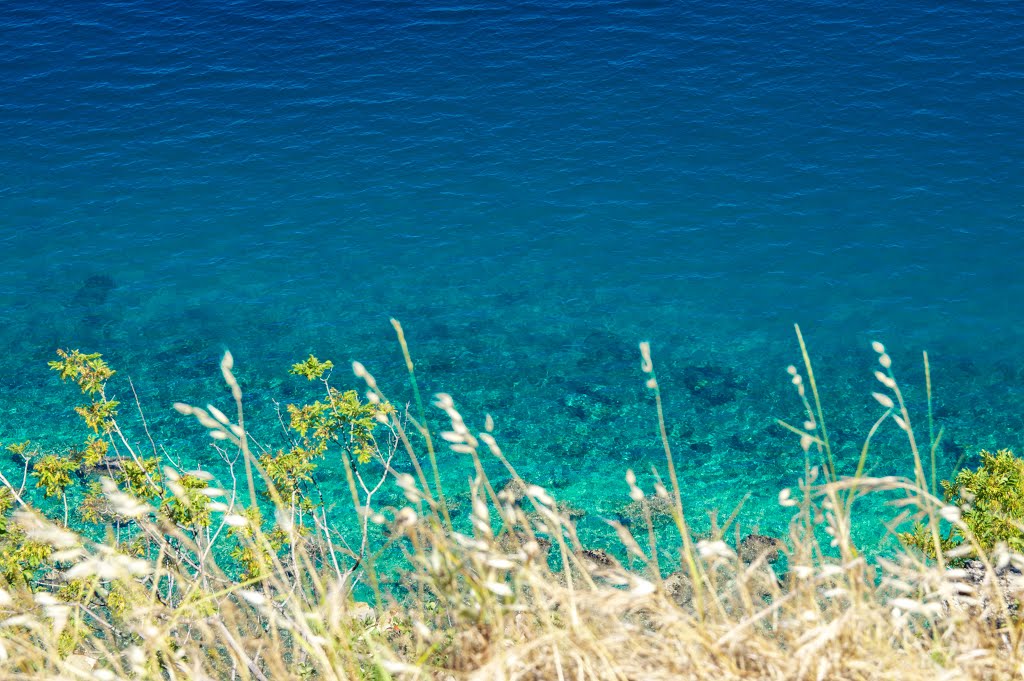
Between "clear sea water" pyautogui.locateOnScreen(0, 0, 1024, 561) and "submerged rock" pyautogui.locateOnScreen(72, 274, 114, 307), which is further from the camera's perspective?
"submerged rock" pyautogui.locateOnScreen(72, 274, 114, 307)

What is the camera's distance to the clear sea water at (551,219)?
2228cm

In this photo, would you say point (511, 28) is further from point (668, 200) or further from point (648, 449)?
point (648, 449)

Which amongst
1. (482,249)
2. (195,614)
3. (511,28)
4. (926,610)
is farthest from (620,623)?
(511,28)

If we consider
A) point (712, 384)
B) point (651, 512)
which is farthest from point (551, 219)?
point (651, 512)

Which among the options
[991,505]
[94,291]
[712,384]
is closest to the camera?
[991,505]

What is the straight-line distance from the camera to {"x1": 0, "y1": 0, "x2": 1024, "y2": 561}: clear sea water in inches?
877

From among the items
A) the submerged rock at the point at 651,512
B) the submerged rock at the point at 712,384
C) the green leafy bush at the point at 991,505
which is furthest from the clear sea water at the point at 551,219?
the green leafy bush at the point at 991,505

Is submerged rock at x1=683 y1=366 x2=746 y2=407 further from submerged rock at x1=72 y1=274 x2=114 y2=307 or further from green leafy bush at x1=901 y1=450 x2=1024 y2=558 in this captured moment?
submerged rock at x1=72 y1=274 x2=114 y2=307

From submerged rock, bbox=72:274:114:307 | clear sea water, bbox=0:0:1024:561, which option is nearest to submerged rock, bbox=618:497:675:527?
clear sea water, bbox=0:0:1024:561

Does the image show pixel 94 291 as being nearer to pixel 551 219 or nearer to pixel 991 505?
pixel 551 219

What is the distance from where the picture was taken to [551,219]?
2927 centimetres

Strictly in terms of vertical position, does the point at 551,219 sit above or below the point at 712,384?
above

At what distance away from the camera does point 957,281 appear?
84.4ft

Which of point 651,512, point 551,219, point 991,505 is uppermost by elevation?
point 991,505
